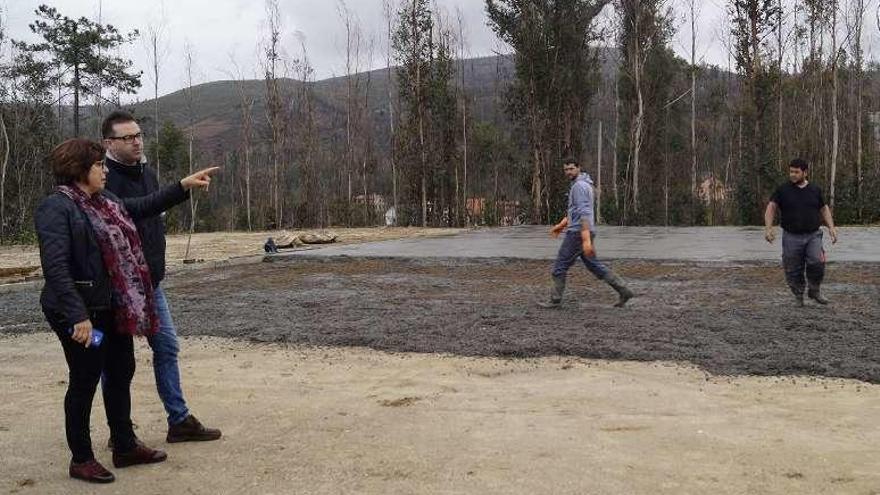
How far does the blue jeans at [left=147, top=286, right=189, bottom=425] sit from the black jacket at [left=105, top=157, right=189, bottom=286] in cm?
18

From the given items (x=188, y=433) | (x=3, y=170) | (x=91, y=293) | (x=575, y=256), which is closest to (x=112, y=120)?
(x=91, y=293)

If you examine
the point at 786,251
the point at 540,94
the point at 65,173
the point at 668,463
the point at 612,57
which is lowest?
the point at 668,463

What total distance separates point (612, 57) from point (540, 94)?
7276 millimetres

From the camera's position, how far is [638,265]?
40.0 ft

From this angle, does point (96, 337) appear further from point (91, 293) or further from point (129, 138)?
point (129, 138)

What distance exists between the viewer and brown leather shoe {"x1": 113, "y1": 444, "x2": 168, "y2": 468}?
357 centimetres

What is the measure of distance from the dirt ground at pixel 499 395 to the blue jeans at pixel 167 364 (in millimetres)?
210

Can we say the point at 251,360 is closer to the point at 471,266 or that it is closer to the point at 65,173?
the point at 65,173

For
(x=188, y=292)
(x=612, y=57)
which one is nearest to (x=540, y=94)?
(x=612, y=57)

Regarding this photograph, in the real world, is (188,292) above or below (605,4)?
below

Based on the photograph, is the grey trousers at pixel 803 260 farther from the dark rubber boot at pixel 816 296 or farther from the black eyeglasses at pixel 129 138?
the black eyeglasses at pixel 129 138

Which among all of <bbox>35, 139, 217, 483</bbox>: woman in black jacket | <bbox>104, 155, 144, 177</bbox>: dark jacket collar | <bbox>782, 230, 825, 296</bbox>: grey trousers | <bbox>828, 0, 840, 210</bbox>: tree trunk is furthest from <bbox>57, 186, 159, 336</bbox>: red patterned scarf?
<bbox>828, 0, 840, 210</bbox>: tree trunk

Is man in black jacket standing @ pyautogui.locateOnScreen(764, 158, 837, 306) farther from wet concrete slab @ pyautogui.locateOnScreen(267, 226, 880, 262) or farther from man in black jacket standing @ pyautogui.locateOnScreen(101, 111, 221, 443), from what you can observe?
man in black jacket standing @ pyautogui.locateOnScreen(101, 111, 221, 443)

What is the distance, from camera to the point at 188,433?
12.9 feet
